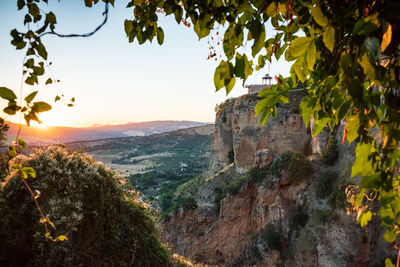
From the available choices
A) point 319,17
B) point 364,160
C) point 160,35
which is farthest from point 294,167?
point 319,17

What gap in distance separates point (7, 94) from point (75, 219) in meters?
3.16

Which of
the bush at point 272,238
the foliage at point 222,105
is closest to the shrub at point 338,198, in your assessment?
the bush at point 272,238

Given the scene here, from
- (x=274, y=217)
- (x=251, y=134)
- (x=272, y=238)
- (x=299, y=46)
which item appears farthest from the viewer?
(x=251, y=134)

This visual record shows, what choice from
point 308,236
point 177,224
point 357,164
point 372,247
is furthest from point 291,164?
point 357,164

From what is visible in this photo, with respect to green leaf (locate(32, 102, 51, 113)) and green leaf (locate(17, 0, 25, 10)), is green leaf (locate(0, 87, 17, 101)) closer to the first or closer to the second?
green leaf (locate(32, 102, 51, 113))

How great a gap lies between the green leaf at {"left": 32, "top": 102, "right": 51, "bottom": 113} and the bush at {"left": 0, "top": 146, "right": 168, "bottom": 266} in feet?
9.98

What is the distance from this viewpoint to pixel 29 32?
3.21 feet

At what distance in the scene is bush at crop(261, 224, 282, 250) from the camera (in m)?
13.2

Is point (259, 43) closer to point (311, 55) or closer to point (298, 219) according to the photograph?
point (311, 55)

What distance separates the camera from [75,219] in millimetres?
3348

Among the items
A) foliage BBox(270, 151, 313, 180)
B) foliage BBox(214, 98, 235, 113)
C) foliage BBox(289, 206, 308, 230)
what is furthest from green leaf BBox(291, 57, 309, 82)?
foliage BBox(214, 98, 235, 113)

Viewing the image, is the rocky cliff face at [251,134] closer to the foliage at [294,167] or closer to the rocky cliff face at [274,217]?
the rocky cliff face at [274,217]

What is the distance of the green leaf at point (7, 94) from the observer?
72 centimetres

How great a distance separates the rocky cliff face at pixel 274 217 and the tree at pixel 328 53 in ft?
13.7
